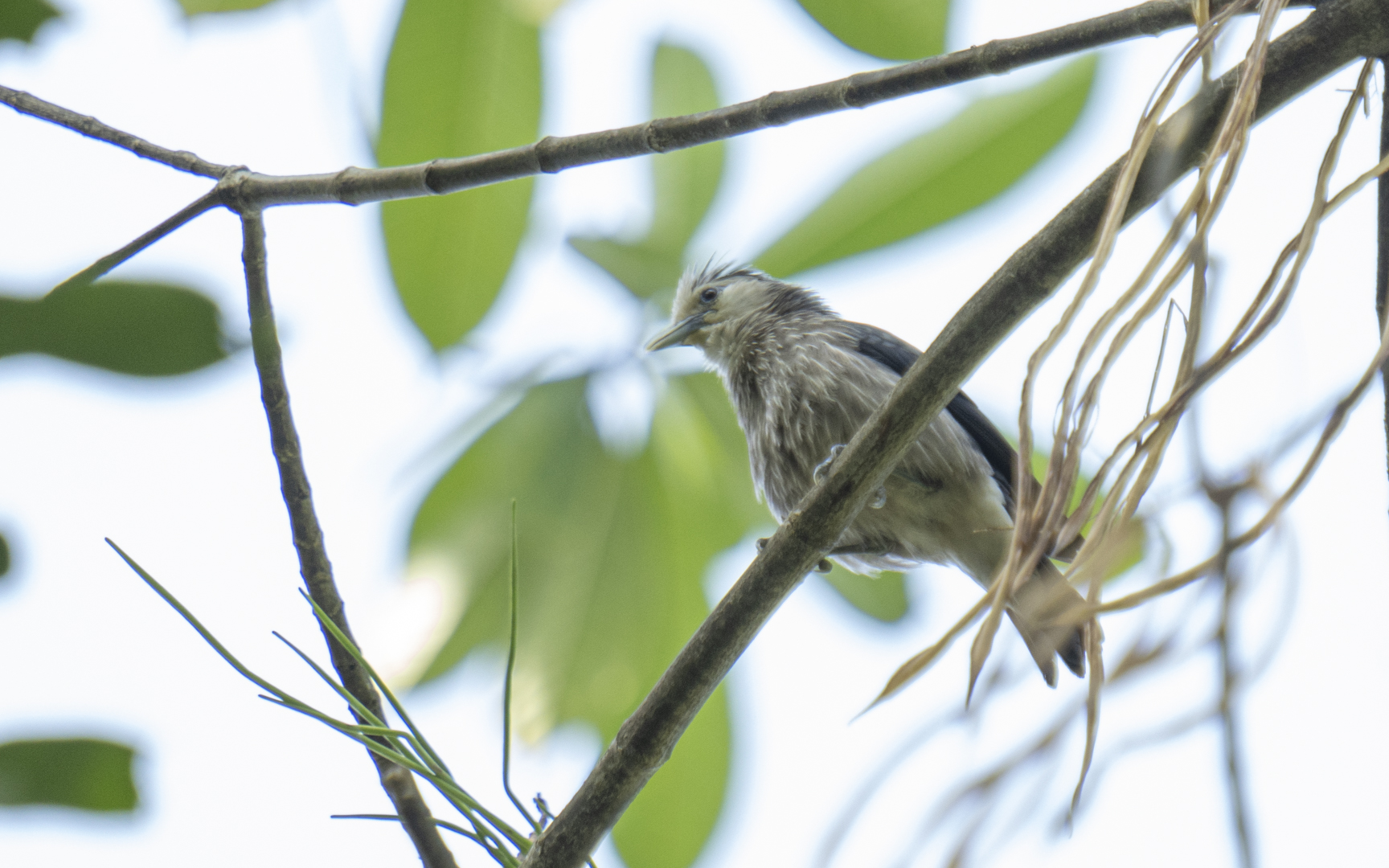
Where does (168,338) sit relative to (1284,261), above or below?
above

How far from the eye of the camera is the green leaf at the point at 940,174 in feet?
5.96

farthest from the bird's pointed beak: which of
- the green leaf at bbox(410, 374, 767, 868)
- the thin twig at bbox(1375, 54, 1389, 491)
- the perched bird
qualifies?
the thin twig at bbox(1375, 54, 1389, 491)

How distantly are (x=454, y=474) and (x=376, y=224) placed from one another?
49 cm

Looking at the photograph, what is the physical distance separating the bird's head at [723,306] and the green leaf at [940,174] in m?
0.41

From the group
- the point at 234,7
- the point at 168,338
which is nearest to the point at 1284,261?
the point at 168,338

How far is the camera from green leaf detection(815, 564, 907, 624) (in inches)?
86.7

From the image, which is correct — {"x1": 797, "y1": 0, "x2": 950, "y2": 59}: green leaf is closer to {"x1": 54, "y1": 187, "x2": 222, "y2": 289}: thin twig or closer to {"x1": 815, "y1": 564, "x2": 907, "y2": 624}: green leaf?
{"x1": 54, "y1": 187, "x2": 222, "y2": 289}: thin twig

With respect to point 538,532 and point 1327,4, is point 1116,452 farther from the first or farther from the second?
point 538,532

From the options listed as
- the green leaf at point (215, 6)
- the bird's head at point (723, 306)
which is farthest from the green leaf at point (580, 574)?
the green leaf at point (215, 6)

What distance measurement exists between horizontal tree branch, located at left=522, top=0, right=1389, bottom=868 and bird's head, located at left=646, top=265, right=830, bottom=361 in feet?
4.81

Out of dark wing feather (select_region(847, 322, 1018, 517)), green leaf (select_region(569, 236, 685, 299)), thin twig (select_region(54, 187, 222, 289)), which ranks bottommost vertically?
thin twig (select_region(54, 187, 222, 289))

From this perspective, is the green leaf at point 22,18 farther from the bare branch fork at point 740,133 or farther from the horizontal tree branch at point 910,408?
the horizontal tree branch at point 910,408

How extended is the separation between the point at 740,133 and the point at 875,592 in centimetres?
140

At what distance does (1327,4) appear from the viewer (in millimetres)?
782
